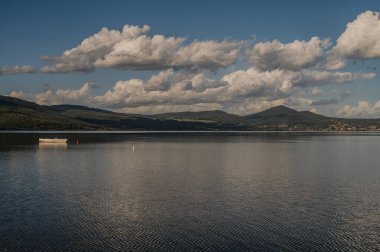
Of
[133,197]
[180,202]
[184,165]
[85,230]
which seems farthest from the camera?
[184,165]

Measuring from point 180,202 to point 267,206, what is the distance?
12.3 metres

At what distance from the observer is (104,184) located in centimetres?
7406

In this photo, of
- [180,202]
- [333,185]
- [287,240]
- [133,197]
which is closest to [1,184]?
[133,197]

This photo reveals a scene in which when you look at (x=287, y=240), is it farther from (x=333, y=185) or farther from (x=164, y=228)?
(x=333, y=185)

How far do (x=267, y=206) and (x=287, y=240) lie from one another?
15.1 metres

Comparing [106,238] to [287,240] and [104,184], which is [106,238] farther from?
[104,184]

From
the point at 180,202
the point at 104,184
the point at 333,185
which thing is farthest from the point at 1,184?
the point at 333,185

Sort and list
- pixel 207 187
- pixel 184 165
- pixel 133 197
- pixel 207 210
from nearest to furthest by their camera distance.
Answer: pixel 207 210 → pixel 133 197 → pixel 207 187 → pixel 184 165

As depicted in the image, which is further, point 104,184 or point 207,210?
point 104,184

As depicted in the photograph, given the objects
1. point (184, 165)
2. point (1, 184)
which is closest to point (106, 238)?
point (1, 184)

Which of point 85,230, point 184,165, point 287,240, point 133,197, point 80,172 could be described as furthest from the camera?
point 184,165

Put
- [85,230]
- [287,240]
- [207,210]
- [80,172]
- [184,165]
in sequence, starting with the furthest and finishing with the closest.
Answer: [184,165] < [80,172] < [207,210] < [85,230] < [287,240]

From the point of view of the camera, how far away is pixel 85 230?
42656 mm

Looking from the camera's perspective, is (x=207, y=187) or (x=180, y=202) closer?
(x=180, y=202)
